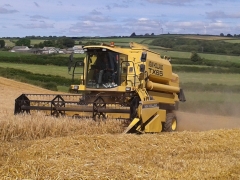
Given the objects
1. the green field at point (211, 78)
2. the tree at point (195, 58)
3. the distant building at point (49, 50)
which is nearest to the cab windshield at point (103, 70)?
the green field at point (211, 78)

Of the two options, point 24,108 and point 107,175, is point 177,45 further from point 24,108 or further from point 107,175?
point 107,175

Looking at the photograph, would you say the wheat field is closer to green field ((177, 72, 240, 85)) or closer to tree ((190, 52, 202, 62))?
green field ((177, 72, 240, 85))

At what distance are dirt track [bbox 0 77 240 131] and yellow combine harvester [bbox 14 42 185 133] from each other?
2.97 m

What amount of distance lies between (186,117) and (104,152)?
33.8 feet

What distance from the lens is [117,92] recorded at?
13.4 m

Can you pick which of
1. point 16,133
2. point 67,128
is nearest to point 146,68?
point 67,128

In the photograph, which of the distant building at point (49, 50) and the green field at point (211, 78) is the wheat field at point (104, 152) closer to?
the green field at point (211, 78)

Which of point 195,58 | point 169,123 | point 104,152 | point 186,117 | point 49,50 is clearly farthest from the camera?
point 49,50

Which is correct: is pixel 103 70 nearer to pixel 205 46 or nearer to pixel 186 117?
pixel 186 117

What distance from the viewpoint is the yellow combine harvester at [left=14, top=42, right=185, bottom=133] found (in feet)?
41.3

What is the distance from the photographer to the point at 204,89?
27750 mm

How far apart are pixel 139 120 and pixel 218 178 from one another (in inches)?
224

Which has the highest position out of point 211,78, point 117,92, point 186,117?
point 117,92

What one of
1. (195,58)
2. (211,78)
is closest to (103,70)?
(211,78)
